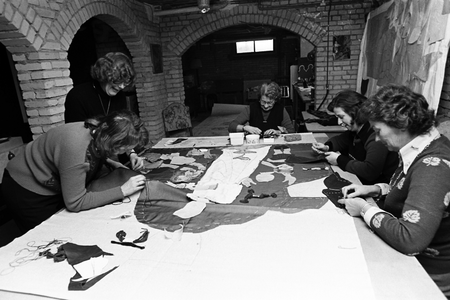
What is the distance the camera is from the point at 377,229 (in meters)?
1.37

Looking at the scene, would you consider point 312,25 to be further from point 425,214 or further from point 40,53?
point 425,214

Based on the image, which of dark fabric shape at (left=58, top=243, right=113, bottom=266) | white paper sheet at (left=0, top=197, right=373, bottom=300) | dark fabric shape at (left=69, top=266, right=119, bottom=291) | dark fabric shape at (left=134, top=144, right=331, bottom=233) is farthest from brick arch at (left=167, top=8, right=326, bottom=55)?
Result: dark fabric shape at (left=69, top=266, right=119, bottom=291)

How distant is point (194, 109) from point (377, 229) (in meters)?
10.1

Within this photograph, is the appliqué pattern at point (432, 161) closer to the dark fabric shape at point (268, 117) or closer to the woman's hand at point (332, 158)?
→ the woman's hand at point (332, 158)

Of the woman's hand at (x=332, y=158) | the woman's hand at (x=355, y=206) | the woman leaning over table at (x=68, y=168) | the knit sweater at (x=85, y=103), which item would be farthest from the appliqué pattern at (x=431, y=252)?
the knit sweater at (x=85, y=103)

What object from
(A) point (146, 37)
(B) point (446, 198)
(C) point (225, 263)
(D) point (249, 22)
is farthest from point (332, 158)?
(A) point (146, 37)

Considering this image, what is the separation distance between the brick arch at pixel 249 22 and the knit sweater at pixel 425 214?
4560 mm

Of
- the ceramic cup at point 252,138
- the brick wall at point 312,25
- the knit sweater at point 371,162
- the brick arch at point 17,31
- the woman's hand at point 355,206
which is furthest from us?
the brick wall at point 312,25

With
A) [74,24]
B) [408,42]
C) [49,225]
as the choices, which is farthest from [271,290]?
[74,24]

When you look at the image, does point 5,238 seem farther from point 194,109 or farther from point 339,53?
point 194,109

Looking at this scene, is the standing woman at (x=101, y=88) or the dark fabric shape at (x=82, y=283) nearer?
the dark fabric shape at (x=82, y=283)

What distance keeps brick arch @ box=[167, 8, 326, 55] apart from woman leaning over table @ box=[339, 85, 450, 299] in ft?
14.4

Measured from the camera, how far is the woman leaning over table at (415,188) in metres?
1.23

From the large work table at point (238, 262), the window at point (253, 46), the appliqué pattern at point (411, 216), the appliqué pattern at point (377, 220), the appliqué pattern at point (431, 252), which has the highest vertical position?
the window at point (253, 46)
